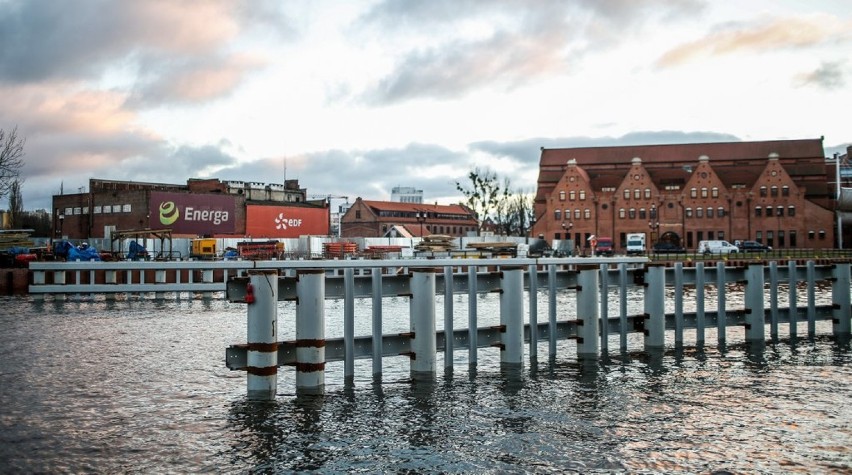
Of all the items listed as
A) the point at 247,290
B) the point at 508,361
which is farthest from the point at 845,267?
the point at 247,290

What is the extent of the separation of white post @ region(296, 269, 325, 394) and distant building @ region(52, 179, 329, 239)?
67.0 metres

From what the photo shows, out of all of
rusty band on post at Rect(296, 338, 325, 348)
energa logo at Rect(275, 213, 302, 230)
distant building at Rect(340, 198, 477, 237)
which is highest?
distant building at Rect(340, 198, 477, 237)

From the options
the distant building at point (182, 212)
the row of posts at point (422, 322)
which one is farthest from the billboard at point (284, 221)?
the row of posts at point (422, 322)

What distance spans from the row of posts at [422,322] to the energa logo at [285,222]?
80.1 metres

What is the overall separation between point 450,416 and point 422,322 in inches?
93.3

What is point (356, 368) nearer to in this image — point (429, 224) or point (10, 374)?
point (10, 374)

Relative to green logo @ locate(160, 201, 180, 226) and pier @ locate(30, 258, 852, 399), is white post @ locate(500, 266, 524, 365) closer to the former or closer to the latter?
pier @ locate(30, 258, 852, 399)

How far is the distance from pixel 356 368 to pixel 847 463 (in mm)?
7620

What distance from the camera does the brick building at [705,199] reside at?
4031 inches

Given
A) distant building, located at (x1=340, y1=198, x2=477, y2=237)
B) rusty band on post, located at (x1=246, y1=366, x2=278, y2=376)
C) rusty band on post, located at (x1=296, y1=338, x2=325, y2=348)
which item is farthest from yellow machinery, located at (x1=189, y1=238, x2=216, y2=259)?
distant building, located at (x1=340, y1=198, x2=477, y2=237)

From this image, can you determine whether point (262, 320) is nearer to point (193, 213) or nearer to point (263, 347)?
point (263, 347)

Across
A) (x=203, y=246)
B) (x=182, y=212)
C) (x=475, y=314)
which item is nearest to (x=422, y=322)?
(x=475, y=314)

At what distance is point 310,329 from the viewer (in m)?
9.91

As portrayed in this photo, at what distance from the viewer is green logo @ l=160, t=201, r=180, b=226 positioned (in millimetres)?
77812
